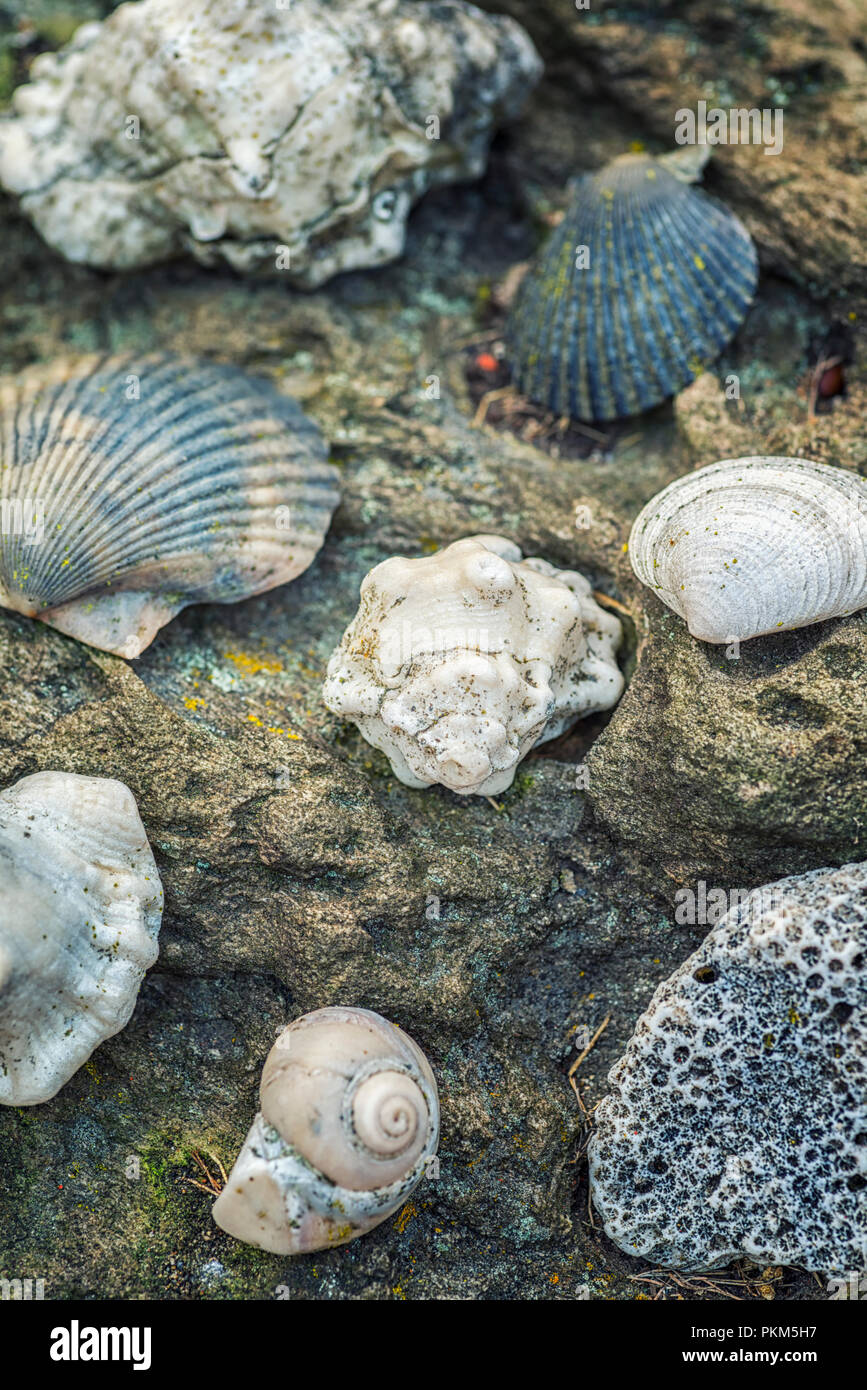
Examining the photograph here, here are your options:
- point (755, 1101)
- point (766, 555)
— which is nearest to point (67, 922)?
point (755, 1101)

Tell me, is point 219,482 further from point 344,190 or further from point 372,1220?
point 372,1220

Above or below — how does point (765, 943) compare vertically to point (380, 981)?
above

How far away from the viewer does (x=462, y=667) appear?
284 cm

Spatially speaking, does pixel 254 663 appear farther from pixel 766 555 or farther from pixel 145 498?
pixel 766 555

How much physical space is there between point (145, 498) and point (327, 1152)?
197 cm

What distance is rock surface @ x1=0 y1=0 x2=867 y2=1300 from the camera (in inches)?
114

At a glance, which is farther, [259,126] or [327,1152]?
[259,126]

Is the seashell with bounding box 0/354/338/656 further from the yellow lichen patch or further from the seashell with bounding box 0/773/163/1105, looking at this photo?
the seashell with bounding box 0/773/163/1105

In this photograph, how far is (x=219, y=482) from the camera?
3385mm

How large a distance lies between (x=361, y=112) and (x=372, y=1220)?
138 inches

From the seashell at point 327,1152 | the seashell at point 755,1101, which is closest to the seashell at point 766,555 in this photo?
the seashell at point 755,1101

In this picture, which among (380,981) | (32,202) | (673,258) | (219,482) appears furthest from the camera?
(32,202)

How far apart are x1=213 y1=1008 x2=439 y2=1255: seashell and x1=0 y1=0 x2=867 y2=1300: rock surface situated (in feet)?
0.74

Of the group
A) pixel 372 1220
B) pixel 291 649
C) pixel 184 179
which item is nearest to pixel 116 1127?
pixel 372 1220
